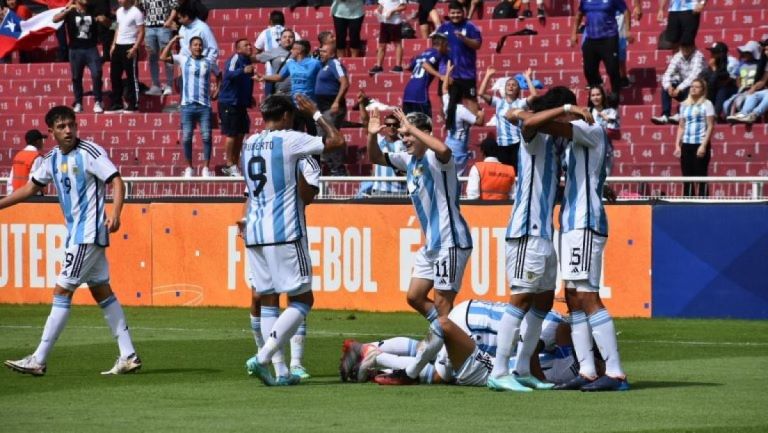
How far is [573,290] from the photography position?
11156 mm

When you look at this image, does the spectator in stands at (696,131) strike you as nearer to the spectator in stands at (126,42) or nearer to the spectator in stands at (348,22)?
the spectator in stands at (348,22)

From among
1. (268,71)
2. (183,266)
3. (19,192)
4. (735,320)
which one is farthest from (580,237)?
(268,71)

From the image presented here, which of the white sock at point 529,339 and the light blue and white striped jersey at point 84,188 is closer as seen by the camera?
the white sock at point 529,339

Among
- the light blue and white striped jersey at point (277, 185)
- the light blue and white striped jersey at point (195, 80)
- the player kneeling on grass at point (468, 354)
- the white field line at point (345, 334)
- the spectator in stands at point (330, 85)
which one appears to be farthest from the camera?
the light blue and white striped jersey at point (195, 80)

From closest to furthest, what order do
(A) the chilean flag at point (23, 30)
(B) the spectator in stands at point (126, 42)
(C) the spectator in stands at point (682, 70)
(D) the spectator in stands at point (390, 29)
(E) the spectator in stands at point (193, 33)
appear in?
(C) the spectator in stands at point (682, 70) < (E) the spectator in stands at point (193, 33) < (D) the spectator in stands at point (390, 29) < (B) the spectator in stands at point (126, 42) < (A) the chilean flag at point (23, 30)

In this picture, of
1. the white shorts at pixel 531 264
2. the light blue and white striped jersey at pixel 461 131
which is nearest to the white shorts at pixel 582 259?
the white shorts at pixel 531 264

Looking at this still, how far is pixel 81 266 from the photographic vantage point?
1262 centimetres

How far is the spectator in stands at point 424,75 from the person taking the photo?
76.8 ft

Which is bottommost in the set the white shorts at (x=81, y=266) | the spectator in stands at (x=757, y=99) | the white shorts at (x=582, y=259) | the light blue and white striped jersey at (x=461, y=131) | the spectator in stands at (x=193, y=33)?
the white shorts at (x=81, y=266)

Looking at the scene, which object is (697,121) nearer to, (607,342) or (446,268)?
(446,268)

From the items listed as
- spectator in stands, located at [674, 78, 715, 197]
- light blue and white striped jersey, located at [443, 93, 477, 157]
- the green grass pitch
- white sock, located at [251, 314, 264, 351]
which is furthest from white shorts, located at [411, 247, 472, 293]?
light blue and white striped jersey, located at [443, 93, 477, 157]

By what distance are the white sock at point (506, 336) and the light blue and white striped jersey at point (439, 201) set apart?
726 millimetres

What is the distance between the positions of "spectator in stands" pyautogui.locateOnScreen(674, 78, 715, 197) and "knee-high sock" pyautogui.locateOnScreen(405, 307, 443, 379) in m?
10.1

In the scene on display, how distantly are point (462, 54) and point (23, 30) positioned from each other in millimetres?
11363
